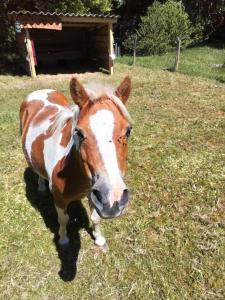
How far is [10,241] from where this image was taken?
3.51 metres

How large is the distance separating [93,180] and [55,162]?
3.28ft

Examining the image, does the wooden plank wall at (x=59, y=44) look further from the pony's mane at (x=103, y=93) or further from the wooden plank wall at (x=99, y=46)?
the pony's mane at (x=103, y=93)

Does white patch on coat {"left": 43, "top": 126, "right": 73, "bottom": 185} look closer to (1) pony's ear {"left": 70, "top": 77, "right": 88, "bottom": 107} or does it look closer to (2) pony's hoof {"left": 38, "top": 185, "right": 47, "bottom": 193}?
(1) pony's ear {"left": 70, "top": 77, "right": 88, "bottom": 107}

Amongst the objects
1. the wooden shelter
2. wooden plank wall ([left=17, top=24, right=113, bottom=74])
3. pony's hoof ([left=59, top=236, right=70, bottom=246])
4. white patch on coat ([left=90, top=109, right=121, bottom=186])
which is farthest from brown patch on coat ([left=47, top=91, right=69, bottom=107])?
wooden plank wall ([left=17, top=24, right=113, bottom=74])

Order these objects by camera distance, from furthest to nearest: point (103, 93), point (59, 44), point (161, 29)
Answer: point (161, 29), point (59, 44), point (103, 93)

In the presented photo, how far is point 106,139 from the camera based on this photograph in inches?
73.4

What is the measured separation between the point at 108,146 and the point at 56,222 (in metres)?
2.25

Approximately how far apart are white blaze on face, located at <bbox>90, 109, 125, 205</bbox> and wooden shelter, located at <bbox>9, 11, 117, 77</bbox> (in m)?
9.28

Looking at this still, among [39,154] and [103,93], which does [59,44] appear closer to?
[39,154]

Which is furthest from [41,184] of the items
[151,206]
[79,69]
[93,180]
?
[79,69]

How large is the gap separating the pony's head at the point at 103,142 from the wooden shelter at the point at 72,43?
357 inches

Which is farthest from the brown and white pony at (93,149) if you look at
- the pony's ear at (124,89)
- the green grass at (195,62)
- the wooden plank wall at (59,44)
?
the wooden plank wall at (59,44)

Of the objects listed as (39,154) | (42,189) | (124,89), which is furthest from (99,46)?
(124,89)

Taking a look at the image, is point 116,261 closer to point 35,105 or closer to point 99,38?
point 35,105
